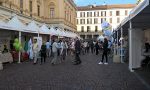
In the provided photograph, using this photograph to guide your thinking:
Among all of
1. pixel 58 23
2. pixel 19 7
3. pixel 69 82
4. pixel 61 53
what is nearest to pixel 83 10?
pixel 58 23

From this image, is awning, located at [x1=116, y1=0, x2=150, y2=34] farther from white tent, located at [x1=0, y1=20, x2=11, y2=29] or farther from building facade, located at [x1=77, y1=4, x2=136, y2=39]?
building facade, located at [x1=77, y1=4, x2=136, y2=39]

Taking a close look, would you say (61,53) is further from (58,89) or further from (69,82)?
(58,89)

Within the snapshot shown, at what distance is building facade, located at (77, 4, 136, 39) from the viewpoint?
409ft

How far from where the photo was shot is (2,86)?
11039mm

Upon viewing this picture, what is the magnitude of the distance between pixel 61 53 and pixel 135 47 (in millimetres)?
7873

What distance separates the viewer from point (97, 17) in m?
126

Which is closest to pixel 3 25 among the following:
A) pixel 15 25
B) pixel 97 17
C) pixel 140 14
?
pixel 15 25

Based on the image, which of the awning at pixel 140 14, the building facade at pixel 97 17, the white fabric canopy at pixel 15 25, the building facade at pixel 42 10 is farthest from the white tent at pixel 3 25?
the building facade at pixel 97 17

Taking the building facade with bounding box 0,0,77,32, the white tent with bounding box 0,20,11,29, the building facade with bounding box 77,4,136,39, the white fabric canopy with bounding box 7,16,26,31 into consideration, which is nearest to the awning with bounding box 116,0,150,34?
the white tent with bounding box 0,20,11,29

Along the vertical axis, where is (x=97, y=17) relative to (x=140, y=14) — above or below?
above

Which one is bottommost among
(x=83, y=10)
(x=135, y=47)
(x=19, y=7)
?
(x=135, y=47)

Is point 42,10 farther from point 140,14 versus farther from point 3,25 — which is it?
point 140,14

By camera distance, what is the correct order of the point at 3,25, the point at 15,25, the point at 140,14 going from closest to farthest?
the point at 140,14 → the point at 3,25 → the point at 15,25

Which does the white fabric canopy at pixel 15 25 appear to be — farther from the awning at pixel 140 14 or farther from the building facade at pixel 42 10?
the building facade at pixel 42 10
